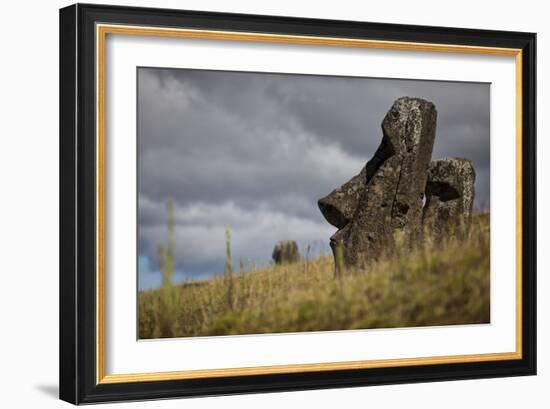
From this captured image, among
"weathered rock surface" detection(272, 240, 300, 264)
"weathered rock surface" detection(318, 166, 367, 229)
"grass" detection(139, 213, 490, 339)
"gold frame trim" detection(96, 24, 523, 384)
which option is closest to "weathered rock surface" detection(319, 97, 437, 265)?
"weathered rock surface" detection(318, 166, 367, 229)

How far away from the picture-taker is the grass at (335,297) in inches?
363

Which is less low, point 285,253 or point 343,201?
point 343,201

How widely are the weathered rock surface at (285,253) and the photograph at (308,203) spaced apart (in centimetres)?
1

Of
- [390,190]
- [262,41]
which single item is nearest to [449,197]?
[390,190]

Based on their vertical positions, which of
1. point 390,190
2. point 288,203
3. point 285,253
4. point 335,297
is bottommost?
point 335,297

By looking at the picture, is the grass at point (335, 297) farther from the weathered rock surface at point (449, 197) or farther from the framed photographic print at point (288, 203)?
the weathered rock surface at point (449, 197)

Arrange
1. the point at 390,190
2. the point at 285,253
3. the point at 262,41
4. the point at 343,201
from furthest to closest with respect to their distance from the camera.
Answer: the point at 390,190, the point at 343,201, the point at 285,253, the point at 262,41

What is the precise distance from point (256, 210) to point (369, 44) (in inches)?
62.8

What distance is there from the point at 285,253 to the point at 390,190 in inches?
46.6

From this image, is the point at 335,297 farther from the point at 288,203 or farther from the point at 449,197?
the point at 449,197

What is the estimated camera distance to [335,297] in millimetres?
9672

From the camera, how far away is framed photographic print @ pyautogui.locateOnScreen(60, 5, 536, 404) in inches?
350

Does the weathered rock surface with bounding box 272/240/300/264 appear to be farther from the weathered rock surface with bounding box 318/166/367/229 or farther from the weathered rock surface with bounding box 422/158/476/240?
the weathered rock surface with bounding box 422/158/476/240

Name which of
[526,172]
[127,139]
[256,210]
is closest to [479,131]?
[526,172]
